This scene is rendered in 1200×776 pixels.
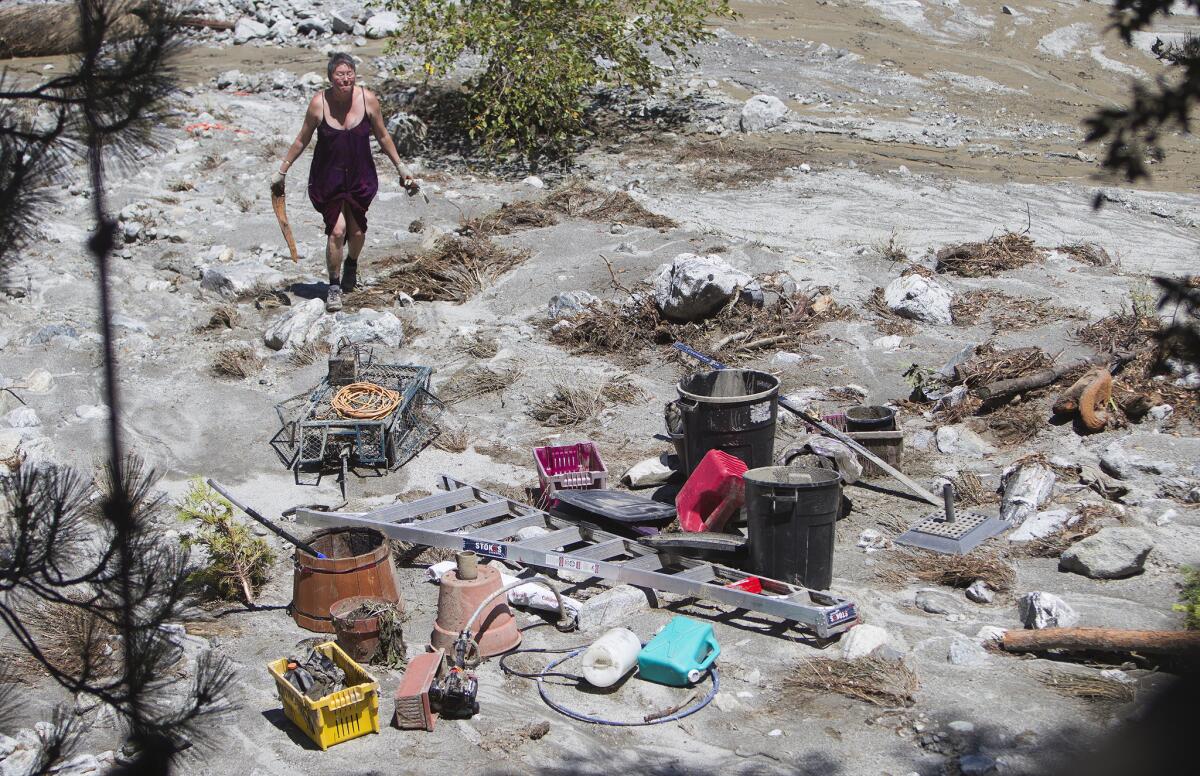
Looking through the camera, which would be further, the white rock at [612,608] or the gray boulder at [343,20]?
the gray boulder at [343,20]

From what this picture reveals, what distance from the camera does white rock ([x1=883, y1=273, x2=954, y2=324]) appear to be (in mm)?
8055

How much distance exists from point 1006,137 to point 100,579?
13.3 m

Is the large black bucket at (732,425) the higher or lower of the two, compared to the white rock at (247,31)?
lower

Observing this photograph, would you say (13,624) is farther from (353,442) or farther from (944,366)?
(944,366)

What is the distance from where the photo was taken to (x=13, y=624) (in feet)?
9.46

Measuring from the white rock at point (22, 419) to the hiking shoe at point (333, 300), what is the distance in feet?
7.60

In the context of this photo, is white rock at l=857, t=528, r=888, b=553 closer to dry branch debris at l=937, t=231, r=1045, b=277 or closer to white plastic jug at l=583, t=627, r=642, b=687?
white plastic jug at l=583, t=627, r=642, b=687

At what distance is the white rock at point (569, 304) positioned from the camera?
8.61 meters

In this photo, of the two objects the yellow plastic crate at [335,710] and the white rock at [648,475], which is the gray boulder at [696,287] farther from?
the yellow plastic crate at [335,710]

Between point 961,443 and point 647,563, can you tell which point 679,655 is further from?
point 961,443

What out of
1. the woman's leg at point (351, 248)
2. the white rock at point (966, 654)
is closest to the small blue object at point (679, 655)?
the white rock at point (966, 654)

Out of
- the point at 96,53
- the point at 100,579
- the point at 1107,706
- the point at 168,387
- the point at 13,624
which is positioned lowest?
the point at 168,387

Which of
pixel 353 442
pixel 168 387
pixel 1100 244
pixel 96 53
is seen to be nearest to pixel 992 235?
pixel 1100 244

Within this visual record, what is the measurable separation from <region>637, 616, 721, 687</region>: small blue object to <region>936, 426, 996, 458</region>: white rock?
267cm
